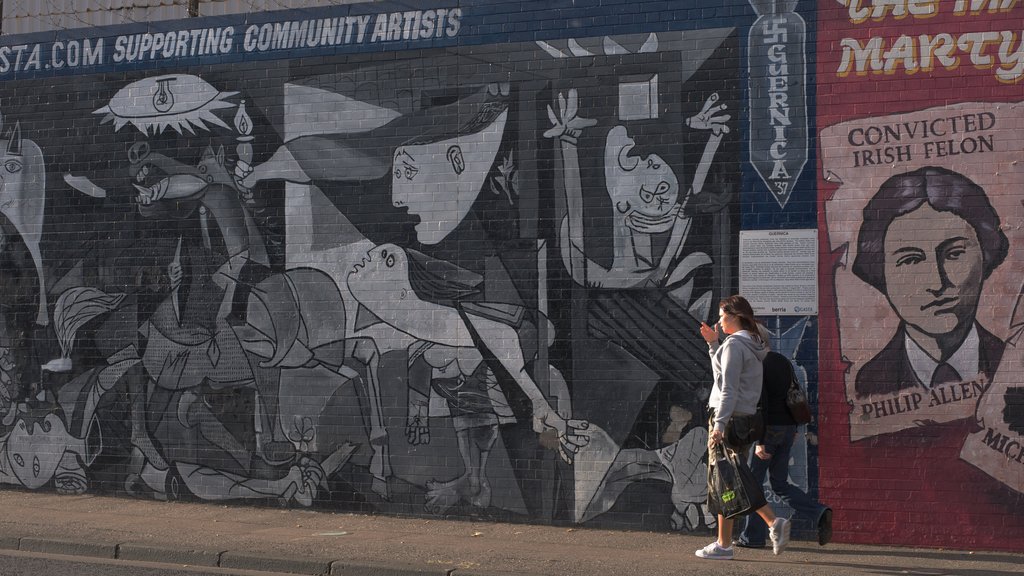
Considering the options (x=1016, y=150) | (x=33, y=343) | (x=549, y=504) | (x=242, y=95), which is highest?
(x=242, y=95)

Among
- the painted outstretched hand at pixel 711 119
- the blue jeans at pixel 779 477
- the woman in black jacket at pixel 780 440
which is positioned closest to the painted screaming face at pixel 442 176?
the painted outstretched hand at pixel 711 119

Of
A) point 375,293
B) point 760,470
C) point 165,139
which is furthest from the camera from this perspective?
point 165,139

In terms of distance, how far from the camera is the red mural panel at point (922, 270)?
29.6ft

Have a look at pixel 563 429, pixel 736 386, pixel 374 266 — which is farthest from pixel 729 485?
pixel 374 266

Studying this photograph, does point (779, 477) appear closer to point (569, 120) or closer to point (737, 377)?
point (737, 377)

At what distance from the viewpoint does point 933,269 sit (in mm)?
9164

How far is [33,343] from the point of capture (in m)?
11.8

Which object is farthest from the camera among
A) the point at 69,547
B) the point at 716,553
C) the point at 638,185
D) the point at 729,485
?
the point at 638,185

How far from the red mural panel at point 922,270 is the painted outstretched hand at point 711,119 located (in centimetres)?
82

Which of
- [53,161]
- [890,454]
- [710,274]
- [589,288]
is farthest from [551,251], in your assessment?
[53,161]

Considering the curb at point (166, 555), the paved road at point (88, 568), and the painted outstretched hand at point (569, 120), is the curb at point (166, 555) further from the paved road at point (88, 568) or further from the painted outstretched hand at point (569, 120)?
the painted outstretched hand at point (569, 120)

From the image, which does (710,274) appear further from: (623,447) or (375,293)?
(375,293)

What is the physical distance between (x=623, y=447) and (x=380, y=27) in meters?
4.55

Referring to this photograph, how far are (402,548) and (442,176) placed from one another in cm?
346
